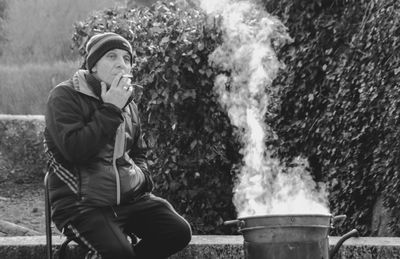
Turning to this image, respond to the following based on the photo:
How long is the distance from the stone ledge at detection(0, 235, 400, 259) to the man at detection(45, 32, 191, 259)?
0.72 m

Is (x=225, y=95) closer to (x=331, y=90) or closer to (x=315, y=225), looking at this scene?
(x=331, y=90)

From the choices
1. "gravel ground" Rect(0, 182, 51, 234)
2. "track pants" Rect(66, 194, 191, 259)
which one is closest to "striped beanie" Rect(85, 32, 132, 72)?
"track pants" Rect(66, 194, 191, 259)

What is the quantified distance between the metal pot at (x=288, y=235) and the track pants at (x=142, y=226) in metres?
0.74

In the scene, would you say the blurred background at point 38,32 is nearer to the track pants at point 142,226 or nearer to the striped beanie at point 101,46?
the striped beanie at point 101,46

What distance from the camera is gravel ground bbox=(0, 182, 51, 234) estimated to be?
8828 mm

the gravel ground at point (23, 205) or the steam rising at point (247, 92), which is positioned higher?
the steam rising at point (247, 92)

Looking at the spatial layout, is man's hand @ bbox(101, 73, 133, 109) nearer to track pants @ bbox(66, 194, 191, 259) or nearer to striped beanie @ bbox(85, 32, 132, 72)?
striped beanie @ bbox(85, 32, 132, 72)

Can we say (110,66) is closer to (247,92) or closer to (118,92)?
(118,92)

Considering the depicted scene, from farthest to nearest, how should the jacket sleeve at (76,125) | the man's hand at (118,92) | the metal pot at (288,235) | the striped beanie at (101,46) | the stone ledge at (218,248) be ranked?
1. the stone ledge at (218,248)
2. the striped beanie at (101,46)
3. the man's hand at (118,92)
4. the jacket sleeve at (76,125)
5. the metal pot at (288,235)

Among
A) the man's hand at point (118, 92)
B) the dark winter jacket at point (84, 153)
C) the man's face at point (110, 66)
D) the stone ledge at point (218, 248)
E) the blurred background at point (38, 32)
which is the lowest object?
the blurred background at point (38, 32)

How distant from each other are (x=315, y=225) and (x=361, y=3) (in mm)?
4078

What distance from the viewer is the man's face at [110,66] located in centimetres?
448

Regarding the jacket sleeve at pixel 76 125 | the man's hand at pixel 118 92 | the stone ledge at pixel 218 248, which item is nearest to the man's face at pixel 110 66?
the man's hand at pixel 118 92

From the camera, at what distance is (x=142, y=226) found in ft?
14.9
